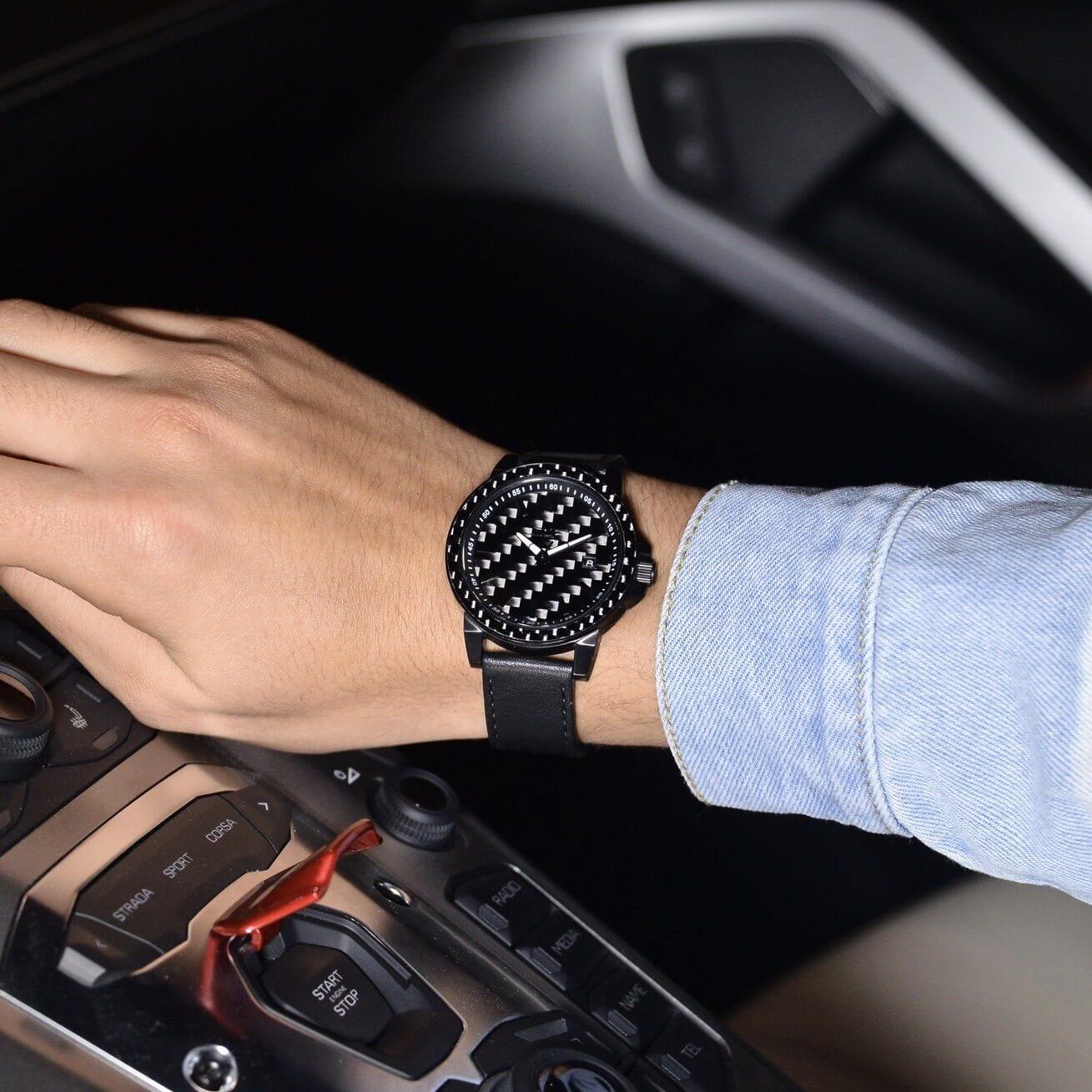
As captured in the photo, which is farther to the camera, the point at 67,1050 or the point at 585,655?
the point at 585,655

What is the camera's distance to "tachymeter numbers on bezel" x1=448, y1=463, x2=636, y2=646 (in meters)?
0.74

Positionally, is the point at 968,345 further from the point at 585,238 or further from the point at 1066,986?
the point at 1066,986

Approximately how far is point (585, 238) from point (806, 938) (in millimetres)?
650

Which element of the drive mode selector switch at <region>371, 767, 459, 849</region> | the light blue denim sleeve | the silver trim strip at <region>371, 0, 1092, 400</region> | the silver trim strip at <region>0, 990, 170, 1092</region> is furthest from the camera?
the silver trim strip at <region>371, 0, 1092, 400</region>

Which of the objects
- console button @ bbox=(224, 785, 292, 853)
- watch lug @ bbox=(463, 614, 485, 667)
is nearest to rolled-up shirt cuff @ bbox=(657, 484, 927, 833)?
watch lug @ bbox=(463, 614, 485, 667)

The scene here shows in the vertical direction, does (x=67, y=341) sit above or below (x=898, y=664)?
above

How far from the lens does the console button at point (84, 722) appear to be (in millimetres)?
676

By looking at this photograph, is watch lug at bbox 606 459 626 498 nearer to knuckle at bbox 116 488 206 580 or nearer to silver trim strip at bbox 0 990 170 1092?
knuckle at bbox 116 488 206 580

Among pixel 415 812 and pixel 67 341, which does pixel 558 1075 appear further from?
pixel 67 341

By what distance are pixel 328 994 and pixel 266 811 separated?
0.37 ft

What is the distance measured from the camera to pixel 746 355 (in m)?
1.21

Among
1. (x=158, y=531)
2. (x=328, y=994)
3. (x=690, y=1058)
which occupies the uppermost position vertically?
(x=158, y=531)

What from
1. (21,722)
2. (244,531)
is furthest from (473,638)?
(21,722)

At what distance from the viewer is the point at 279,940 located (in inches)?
25.8
